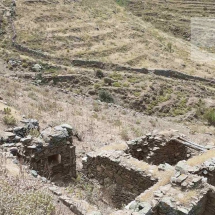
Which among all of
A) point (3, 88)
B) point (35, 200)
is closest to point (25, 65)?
point (3, 88)

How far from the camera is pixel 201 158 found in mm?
9680

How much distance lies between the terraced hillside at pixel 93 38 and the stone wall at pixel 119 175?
32458 millimetres

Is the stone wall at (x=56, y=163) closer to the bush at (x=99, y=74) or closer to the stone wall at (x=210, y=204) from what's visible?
the stone wall at (x=210, y=204)

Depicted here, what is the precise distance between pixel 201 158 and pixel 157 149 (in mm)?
1869

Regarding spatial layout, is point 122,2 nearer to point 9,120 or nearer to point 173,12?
point 173,12

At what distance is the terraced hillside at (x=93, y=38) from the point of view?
148 ft

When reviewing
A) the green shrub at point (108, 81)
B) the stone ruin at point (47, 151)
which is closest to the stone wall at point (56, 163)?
the stone ruin at point (47, 151)

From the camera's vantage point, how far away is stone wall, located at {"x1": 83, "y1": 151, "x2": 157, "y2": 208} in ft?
28.6

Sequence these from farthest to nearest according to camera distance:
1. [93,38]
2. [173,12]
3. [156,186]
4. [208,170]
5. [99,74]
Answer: [173,12], [93,38], [99,74], [208,170], [156,186]

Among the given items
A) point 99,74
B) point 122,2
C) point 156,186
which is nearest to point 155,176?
point 156,186

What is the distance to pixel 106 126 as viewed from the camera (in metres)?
16.2

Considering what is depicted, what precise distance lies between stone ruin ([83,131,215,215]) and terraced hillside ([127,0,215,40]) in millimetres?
55791

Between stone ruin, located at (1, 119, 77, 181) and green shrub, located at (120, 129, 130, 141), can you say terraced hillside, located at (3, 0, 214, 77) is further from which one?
stone ruin, located at (1, 119, 77, 181)

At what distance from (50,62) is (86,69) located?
434 centimetres
